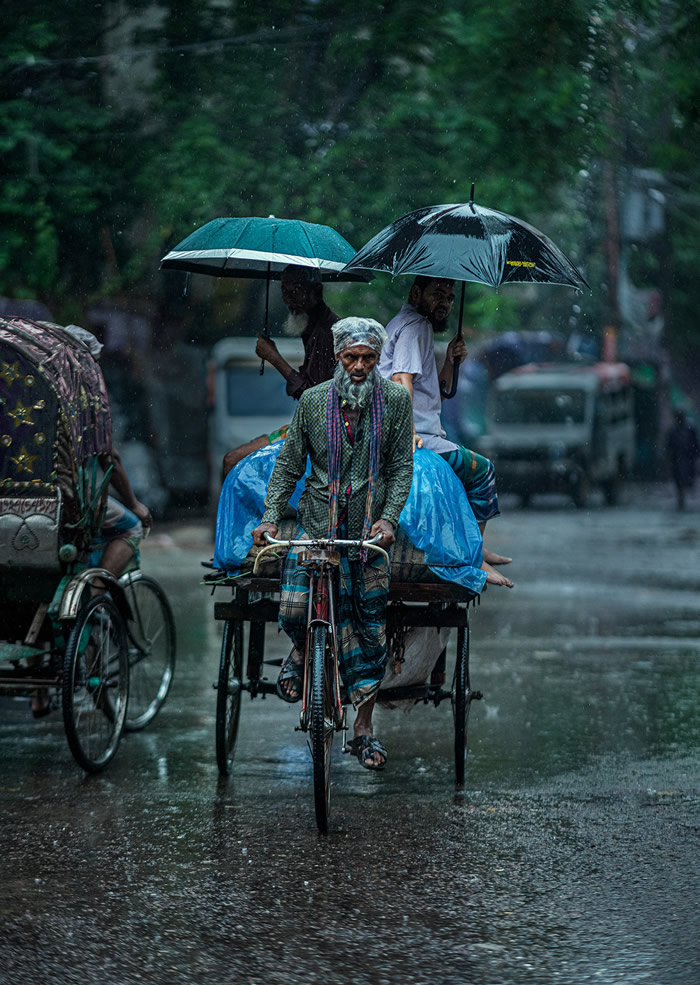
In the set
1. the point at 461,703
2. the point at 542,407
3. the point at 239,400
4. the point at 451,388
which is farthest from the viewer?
the point at 542,407

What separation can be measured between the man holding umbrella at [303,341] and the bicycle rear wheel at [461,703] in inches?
49.9

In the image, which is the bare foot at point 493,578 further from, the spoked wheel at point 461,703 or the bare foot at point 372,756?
the bare foot at point 372,756

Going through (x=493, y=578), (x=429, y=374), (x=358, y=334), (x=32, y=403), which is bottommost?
(x=493, y=578)

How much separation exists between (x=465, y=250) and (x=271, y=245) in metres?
0.95

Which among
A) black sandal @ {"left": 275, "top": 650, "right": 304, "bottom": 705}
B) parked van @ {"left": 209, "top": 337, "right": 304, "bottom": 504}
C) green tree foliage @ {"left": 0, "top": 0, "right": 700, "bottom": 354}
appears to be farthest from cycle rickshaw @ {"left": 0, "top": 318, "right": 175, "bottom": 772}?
parked van @ {"left": 209, "top": 337, "right": 304, "bottom": 504}

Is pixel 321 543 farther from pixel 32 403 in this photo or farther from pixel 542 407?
pixel 542 407

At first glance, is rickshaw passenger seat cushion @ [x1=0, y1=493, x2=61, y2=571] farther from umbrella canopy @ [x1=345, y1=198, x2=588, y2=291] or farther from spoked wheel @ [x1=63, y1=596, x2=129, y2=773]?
umbrella canopy @ [x1=345, y1=198, x2=588, y2=291]

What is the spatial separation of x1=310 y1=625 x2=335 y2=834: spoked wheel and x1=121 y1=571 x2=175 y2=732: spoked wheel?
1939mm

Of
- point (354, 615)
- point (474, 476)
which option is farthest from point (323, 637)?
point (474, 476)

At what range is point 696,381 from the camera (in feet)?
163

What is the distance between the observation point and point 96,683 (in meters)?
6.48

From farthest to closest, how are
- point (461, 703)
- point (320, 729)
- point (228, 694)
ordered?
point (228, 694), point (461, 703), point (320, 729)

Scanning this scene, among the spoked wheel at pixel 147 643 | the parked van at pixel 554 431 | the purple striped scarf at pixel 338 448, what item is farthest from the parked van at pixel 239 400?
the purple striped scarf at pixel 338 448

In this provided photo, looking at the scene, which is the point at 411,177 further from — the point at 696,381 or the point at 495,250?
the point at 696,381
